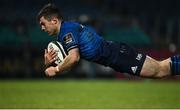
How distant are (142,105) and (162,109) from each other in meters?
0.87

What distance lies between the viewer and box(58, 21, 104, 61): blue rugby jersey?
850cm

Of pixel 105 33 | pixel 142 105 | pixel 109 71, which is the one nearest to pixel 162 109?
pixel 142 105

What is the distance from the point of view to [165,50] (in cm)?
2367

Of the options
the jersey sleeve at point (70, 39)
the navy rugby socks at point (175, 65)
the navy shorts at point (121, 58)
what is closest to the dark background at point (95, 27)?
the navy rugby socks at point (175, 65)

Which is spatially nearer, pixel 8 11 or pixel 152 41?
pixel 152 41

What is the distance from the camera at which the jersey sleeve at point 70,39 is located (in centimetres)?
846

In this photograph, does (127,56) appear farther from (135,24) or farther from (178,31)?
(135,24)

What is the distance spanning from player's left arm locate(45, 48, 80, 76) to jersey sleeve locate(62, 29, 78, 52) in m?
0.07

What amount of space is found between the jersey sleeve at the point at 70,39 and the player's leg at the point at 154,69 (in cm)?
130

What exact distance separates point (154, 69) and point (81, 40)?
1349 millimetres

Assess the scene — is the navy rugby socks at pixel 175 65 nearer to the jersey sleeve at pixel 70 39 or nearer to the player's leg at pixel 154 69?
the player's leg at pixel 154 69

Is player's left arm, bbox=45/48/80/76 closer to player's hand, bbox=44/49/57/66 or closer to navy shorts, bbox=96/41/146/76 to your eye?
player's hand, bbox=44/49/57/66

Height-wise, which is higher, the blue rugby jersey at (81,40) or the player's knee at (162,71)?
the blue rugby jersey at (81,40)

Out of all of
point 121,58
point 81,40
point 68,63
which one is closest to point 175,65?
point 121,58
